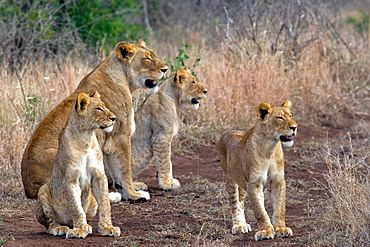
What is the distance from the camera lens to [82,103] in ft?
15.7

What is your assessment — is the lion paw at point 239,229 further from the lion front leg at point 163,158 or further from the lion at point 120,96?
the lion front leg at point 163,158

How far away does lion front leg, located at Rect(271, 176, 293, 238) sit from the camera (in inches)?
186

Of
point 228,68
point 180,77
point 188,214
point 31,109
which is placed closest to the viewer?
point 188,214

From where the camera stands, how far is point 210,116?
8781mm

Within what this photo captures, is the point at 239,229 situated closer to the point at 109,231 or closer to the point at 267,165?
the point at 267,165

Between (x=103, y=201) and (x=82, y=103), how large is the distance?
2.44ft

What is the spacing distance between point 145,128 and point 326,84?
4516mm

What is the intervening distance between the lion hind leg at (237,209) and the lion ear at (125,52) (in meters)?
1.78

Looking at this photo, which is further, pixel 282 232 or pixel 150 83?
pixel 150 83

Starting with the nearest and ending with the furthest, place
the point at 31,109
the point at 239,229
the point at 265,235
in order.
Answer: the point at 265,235, the point at 239,229, the point at 31,109

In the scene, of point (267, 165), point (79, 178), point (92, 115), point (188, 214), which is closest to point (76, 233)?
point (79, 178)

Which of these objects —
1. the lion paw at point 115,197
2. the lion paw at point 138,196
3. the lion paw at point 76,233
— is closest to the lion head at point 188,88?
the lion paw at point 138,196

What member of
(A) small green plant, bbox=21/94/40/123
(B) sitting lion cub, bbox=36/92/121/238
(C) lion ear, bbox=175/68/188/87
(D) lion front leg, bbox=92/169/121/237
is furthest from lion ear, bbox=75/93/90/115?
(A) small green plant, bbox=21/94/40/123

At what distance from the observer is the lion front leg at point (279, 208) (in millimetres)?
4719
